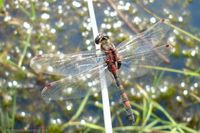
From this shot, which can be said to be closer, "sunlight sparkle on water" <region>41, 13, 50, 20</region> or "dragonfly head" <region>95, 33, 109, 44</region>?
"dragonfly head" <region>95, 33, 109, 44</region>

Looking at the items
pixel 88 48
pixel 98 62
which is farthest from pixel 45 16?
pixel 98 62

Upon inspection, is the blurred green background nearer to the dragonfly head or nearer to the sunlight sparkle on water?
the sunlight sparkle on water

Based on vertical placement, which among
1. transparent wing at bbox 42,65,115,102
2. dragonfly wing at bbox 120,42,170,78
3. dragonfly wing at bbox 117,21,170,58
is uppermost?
dragonfly wing at bbox 117,21,170,58

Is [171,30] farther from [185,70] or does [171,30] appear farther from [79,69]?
[79,69]

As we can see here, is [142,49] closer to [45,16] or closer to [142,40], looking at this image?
[142,40]

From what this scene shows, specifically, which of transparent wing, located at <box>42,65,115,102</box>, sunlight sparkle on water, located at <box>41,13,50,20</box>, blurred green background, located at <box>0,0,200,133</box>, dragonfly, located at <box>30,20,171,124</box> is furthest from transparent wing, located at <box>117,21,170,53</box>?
sunlight sparkle on water, located at <box>41,13,50,20</box>

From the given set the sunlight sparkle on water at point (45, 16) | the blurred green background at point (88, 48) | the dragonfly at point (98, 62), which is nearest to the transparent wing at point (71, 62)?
the dragonfly at point (98, 62)

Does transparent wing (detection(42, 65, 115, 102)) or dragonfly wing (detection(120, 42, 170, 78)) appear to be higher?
dragonfly wing (detection(120, 42, 170, 78))

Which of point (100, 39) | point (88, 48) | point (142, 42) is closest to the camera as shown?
point (100, 39)
